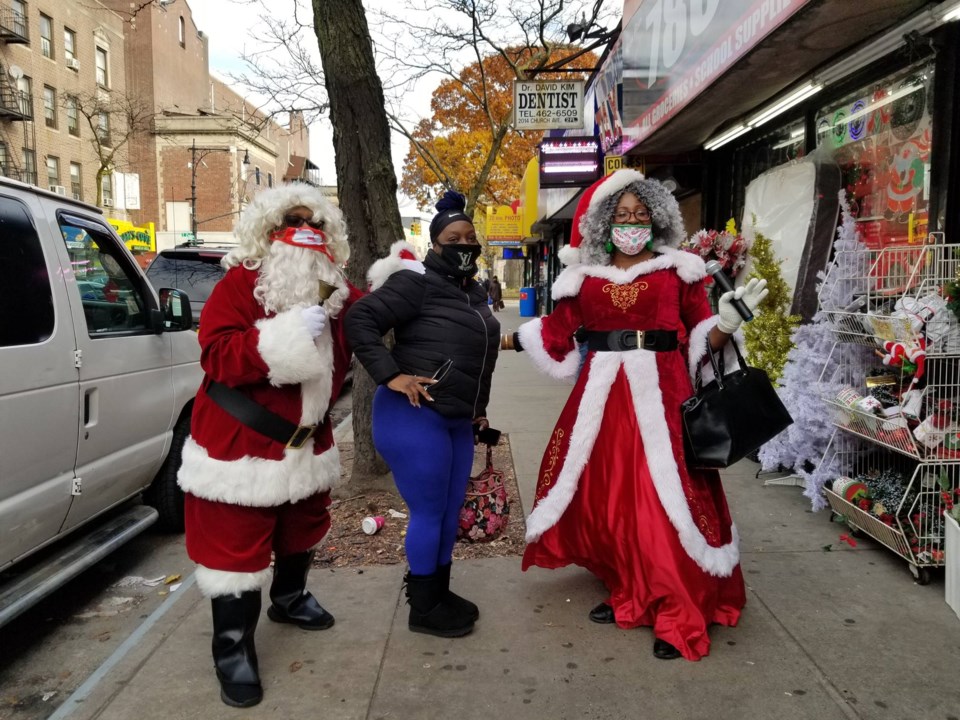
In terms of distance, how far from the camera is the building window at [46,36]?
30000mm

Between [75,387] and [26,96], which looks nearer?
[75,387]

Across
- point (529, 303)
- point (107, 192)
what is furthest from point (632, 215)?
point (107, 192)

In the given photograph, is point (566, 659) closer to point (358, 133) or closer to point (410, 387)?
point (410, 387)

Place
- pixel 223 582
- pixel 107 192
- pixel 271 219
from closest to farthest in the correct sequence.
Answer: pixel 223 582 → pixel 271 219 → pixel 107 192

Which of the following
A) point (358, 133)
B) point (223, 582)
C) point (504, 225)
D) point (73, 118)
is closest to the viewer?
point (223, 582)

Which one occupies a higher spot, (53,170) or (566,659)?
(53,170)

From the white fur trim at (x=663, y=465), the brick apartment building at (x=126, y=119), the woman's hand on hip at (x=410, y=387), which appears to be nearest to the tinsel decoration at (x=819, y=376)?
the white fur trim at (x=663, y=465)

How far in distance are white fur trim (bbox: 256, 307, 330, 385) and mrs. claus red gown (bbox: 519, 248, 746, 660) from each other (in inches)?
50.8

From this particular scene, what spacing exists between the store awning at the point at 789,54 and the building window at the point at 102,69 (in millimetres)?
36183

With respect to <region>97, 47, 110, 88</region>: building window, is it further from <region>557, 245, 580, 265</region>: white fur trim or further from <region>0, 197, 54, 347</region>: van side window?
<region>557, 245, 580, 265</region>: white fur trim

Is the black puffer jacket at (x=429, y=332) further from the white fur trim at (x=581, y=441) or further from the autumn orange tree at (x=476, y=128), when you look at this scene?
the autumn orange tree at (x=476, y=128)

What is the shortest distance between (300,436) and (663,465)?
1514 mm

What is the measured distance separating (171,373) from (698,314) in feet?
10.3

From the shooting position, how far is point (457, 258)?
2.99 meters
